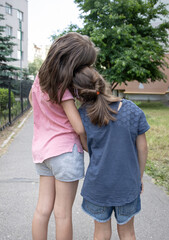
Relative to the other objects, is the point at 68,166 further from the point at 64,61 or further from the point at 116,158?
the point at 64,61

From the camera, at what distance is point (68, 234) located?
187cm

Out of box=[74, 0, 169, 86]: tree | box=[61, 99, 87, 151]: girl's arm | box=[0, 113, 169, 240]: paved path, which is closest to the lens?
box=[61, 99, 87, 151]: girl's arm

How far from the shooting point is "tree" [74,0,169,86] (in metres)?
16.7

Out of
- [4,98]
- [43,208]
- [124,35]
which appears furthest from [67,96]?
[124,35]

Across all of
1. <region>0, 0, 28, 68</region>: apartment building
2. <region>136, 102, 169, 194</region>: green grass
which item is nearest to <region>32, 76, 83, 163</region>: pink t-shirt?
<region>136, 102, 169, 194</region>: green grass

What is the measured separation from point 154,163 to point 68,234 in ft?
11.2

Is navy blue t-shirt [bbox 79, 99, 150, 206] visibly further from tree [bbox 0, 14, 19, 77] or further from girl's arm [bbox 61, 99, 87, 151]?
tree [bbox 0, 14, 19, 77]

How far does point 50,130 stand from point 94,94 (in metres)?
0.44

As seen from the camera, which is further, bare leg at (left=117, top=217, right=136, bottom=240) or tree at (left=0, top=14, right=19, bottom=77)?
tree at (left=0, top=14, right=19, bottom=77)

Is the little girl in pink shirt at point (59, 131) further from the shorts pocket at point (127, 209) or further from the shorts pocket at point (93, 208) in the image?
the shorts pocket at point (127, 209)

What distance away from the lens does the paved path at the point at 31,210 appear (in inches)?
101

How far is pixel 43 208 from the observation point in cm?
198

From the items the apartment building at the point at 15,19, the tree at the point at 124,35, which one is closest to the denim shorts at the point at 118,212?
the tree at the point at 124,35

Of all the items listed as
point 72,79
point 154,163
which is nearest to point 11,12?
point 154,163
